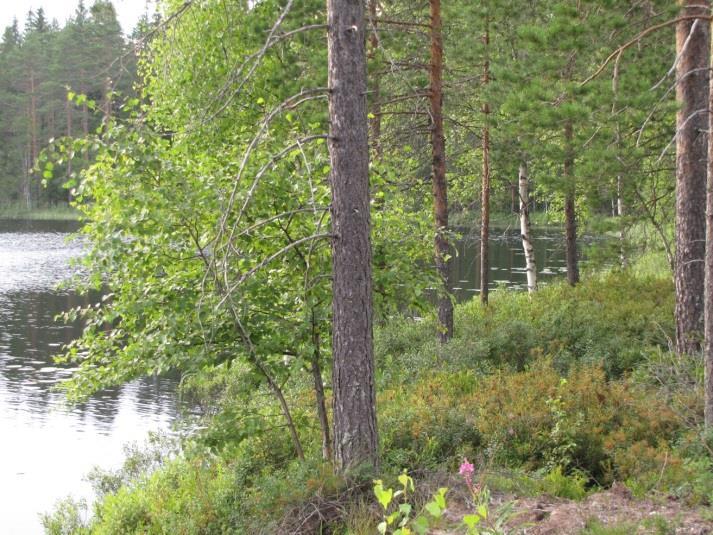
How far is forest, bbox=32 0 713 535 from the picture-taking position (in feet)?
21.4

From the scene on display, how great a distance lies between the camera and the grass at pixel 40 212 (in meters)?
67.2

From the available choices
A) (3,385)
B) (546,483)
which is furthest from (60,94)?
(546,483)

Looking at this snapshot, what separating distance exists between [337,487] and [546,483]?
189 centimetres

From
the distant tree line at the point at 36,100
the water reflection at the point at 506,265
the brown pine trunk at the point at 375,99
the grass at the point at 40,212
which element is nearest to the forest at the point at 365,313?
the brown pine trunk at the point at 375,99

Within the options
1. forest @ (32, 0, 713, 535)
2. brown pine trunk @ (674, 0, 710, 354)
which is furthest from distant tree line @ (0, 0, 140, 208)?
brown pine trunk @ (674, 0, 710, 354)

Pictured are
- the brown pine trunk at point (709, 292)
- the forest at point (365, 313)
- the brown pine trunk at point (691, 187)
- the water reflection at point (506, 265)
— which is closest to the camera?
the forest at point (365, 313)

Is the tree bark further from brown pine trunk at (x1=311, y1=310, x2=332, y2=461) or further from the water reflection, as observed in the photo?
the water reflection

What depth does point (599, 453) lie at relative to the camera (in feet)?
26.0

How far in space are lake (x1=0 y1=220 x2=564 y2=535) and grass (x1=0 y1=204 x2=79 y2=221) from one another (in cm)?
3892

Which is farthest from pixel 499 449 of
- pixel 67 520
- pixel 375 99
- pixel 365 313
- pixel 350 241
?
pixel 375 99

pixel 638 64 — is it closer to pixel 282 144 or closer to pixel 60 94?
pixel 282 144

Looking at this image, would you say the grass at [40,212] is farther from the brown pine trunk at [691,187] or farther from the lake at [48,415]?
the brown pine trunk at [691,187]

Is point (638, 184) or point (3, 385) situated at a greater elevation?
point (638, 184)

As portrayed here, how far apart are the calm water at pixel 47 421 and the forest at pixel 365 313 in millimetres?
859
